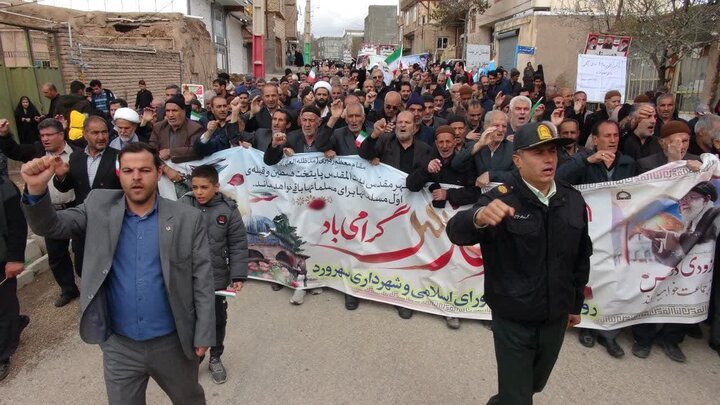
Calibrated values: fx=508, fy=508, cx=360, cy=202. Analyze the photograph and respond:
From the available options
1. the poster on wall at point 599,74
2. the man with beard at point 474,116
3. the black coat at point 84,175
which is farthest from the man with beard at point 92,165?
the poster on wall at point 599,74

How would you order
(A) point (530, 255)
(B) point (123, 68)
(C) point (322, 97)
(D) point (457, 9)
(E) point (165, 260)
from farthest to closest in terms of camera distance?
1. (D) point (457, 9)
2. (B) point (123, 68)
3. (C) point (322, 97)
4. (A) point (530, 255)
5. (E) point (165, 260)

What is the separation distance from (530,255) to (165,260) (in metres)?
1.83

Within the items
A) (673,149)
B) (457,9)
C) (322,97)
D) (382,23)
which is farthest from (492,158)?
(382,23)

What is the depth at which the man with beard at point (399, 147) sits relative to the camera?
16.1 ft

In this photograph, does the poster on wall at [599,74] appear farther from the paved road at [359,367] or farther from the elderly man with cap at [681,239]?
the paved road at [359,367]

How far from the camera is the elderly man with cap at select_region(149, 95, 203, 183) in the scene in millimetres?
5633

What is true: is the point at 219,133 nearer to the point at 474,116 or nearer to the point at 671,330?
the point at 474,116

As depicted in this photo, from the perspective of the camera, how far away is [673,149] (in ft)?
13.9

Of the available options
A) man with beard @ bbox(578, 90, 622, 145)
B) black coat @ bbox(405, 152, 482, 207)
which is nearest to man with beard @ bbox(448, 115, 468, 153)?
black coat @ bbox(405, 152, 482, 207)

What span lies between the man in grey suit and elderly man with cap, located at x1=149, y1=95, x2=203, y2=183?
313cm

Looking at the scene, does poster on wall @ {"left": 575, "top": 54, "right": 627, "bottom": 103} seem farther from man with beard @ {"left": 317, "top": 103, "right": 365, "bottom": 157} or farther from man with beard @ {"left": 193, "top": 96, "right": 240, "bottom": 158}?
man with beard @ {"left": 193, "top": 96, "right": 240, "bottom": 158}

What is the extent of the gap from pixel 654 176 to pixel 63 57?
43.4 ft

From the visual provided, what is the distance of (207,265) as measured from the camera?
265 cm

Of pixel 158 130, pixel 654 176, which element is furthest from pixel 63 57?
pixel 654 176
